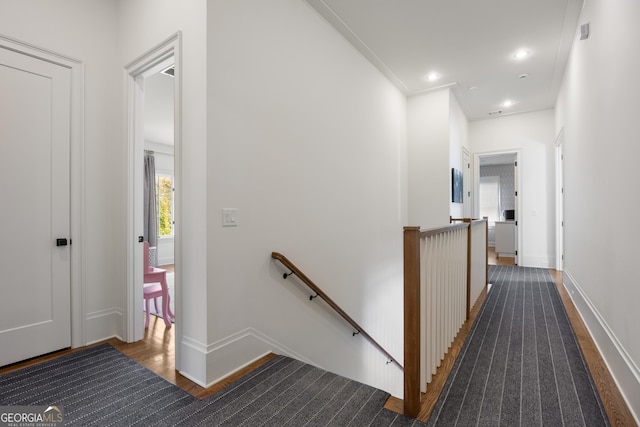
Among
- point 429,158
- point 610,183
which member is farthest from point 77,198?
point 429,158

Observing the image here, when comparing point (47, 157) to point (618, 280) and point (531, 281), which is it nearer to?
point (618, 280)

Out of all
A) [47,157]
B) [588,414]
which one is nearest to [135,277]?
[47,157]

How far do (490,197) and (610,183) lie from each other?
895 cm

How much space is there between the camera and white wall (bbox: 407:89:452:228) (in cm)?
476

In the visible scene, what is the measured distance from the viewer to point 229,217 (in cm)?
208

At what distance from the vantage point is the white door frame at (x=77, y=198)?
242cm

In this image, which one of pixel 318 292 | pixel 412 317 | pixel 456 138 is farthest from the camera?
pixel 456 138

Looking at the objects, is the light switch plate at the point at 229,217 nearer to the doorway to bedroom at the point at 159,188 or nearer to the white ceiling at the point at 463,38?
the white ceiling at the point at 463,38

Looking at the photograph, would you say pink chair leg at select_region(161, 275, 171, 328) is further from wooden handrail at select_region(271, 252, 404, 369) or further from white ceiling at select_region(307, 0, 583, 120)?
white ceiling at select_region(307, 0, 583, 120)

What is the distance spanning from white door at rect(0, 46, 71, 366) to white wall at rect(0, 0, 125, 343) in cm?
14

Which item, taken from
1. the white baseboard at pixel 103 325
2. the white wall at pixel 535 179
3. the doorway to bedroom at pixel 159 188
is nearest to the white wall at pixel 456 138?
the white wall at pixel 535 179

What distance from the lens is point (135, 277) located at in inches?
102

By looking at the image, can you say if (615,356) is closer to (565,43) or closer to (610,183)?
(610,183)

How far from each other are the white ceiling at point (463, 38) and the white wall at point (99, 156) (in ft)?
6.45
